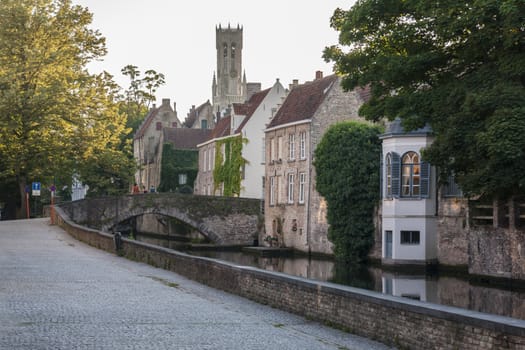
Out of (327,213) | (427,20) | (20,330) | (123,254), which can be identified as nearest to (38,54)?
(327,213)

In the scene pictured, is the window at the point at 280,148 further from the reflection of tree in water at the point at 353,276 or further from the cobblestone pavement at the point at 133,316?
the cobblestone pavement at the point at 133,316

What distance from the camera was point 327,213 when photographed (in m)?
46.0

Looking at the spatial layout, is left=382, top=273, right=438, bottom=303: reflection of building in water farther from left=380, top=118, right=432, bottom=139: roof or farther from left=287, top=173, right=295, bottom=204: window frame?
left=287, top=173, right=295, bottom=204: window frame

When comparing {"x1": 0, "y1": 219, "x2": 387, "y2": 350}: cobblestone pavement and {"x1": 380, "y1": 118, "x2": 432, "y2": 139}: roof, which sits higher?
{"x1": 380, "y1": 118, "x2": 432, "y2": 139}: roof

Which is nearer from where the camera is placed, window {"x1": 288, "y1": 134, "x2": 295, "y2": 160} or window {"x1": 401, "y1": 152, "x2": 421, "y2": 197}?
window {"x1": 401, "y1": 152, "x2": 421, "y2": 197}

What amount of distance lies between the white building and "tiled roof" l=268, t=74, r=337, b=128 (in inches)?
402

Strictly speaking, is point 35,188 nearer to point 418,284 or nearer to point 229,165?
point 229,165

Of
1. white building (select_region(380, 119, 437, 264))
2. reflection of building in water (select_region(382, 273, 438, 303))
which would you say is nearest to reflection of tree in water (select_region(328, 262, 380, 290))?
reflection of building in water (select_region(382, 273, 438, 303))

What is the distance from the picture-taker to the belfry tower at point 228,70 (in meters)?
139

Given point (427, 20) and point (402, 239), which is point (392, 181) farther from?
point (427, 20)

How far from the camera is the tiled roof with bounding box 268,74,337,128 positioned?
168 ft

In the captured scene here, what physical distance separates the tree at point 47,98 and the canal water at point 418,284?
10.7 m

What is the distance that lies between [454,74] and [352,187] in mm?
16605

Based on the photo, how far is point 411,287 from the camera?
32812mm
